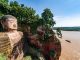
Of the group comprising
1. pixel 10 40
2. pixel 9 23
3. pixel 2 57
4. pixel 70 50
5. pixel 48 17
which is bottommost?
pixel 70 50

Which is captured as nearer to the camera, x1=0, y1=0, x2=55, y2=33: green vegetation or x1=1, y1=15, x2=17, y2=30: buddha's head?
x1=1, y1=15, x2=17, y2=30: buddha's head

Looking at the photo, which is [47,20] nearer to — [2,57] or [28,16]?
[28,16]

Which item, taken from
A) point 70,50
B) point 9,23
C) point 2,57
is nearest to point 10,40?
point 2,57

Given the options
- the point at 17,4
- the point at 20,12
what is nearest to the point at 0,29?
the point at 20,12

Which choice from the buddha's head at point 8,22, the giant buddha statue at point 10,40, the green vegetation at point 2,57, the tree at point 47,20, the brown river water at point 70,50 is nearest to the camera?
the green vegetation at point 2,57

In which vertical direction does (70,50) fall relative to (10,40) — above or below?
below

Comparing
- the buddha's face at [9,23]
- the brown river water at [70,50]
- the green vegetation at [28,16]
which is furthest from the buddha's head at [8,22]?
the brown river water at [70,50]

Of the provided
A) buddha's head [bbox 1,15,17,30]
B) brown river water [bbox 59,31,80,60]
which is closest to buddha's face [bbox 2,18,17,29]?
buddha's head [bbox 1,15,17,30]

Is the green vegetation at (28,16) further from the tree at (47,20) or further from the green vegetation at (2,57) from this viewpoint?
the green vegetation at (2,57)

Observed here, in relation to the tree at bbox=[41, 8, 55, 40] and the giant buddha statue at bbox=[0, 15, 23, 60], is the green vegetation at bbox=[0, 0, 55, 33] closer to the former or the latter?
the tree at bbox=[41, 8, 55, 40]

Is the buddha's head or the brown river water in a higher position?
the buddha's head

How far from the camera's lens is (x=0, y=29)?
19.3m

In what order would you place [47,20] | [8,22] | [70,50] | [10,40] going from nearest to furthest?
[10,40], [8,22], [47,20], [70,50]

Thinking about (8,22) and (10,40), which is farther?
(8,22)
